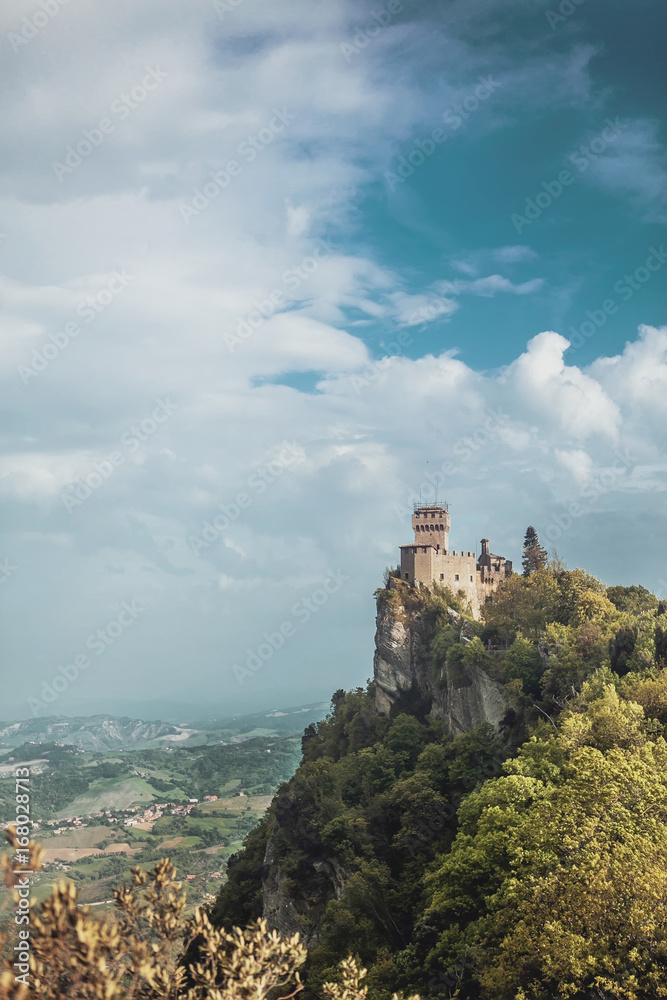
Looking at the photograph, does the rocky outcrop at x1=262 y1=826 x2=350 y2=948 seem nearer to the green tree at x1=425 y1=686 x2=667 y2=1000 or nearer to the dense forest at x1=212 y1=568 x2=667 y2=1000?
the dense forest at x1=212 y1=568 x2=667 y2=1000

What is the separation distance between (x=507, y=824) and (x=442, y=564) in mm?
48183

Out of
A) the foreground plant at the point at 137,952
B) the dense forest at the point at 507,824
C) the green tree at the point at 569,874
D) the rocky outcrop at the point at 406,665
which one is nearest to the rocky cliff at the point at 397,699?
the rocky outcrop at the point at 406,665

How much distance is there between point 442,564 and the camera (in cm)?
7656

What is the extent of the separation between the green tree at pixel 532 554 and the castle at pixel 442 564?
9.17 feet

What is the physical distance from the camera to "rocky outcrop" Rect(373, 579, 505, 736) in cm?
6444

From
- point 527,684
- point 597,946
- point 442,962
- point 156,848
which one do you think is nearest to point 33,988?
point 597,946

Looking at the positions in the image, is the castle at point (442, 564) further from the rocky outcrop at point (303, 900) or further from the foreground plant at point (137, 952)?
the foreground plant at point (137, 952)

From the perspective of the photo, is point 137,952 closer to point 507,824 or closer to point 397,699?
point 507,824

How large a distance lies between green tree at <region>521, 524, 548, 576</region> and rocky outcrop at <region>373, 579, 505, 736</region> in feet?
47.8

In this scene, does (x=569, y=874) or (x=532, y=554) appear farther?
(x=532, y=554)

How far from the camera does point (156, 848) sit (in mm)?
173625

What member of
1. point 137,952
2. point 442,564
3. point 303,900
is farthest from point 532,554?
point 137,952

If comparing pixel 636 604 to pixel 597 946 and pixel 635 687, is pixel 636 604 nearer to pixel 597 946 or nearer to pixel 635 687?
pixel 635 687

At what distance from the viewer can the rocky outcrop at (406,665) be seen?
64.4 metres
